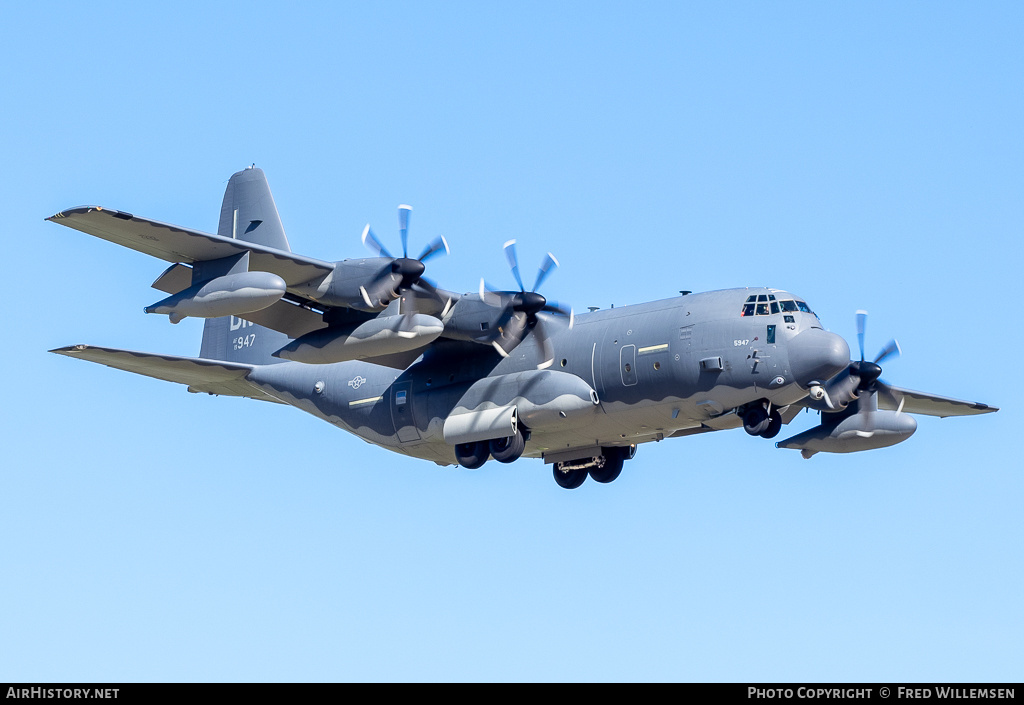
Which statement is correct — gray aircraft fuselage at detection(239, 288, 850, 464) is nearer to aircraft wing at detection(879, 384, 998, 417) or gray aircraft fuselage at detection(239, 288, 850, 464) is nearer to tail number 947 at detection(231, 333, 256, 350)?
tail number 947 at detection(231, 333, 256, 350)

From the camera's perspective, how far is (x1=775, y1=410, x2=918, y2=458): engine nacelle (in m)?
27.2

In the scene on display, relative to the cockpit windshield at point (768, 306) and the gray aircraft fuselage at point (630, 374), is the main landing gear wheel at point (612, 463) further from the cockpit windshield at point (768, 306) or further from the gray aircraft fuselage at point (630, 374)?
the cockpit windshield at point (768, 306)

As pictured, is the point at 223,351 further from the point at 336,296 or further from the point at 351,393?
the point at 336,296

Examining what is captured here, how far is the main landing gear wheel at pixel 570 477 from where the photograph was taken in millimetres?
27844

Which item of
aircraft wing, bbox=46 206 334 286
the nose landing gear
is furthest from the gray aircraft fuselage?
aircraft wing, bbox=46 206 334 286

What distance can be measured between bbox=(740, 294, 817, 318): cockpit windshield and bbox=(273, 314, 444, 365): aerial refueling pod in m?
5.87

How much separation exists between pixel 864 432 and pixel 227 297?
13812 millimetres

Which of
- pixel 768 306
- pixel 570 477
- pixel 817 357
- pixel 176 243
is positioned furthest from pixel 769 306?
pixel 176 243

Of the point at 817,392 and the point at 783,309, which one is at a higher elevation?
the point at 783,309

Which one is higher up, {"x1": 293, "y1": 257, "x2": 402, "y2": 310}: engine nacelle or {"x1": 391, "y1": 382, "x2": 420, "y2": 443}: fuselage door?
{"x1": 293, "y1": 257, "x2": 402, "y2": 310}: engine nacelle

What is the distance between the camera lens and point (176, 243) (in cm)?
2291

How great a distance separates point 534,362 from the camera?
85.0 ft
